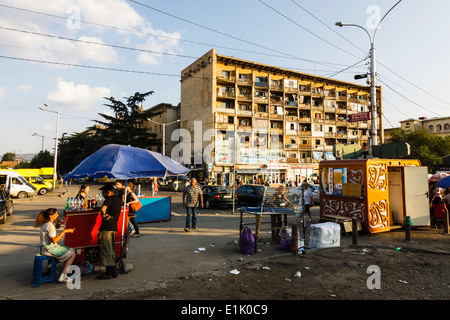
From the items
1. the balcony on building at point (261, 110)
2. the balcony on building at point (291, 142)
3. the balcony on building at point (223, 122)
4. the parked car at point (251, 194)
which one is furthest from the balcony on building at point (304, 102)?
the parked car at point (251, 194)

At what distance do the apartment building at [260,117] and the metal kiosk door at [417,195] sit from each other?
1214 inches

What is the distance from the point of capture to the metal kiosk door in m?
10.1

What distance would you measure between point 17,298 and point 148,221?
7.04 meters

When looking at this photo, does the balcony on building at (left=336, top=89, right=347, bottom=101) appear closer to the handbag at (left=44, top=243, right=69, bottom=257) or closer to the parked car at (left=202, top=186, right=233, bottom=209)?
the parked car at (left=202, top=186, right=233, bottom=209)

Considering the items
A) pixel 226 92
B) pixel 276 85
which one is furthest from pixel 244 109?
pixel 276 85

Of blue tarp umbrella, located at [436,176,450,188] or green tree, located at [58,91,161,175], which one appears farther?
green tree, located at [58,91,161,175]

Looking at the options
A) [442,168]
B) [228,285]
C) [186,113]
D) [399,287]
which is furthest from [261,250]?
[186,113]

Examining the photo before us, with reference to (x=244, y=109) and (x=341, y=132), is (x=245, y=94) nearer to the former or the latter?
(x=244, y=109)

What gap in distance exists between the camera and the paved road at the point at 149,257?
15.6 ft

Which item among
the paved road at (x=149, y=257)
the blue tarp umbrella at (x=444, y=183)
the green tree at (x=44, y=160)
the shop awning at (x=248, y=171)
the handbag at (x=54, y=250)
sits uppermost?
the green tree at (x=44, y=160)

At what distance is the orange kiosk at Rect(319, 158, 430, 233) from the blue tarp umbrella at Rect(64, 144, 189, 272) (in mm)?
6357

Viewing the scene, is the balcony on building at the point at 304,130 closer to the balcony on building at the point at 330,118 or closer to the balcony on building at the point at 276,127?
the balcony on building at the point at 276,127

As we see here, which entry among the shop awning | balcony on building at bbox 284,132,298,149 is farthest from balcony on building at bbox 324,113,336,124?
the shop awning

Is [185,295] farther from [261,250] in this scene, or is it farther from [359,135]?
[359,135]
